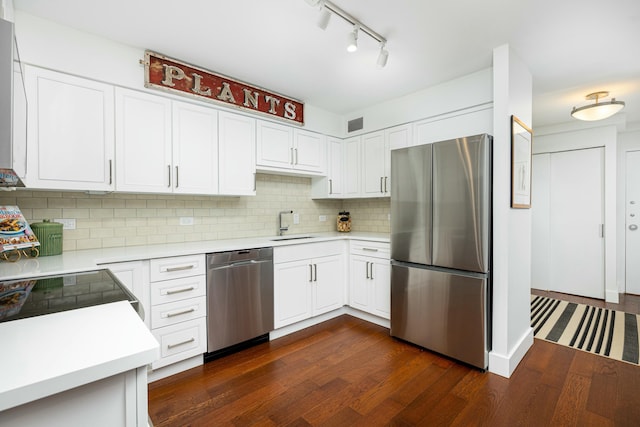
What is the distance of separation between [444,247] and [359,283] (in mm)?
1215

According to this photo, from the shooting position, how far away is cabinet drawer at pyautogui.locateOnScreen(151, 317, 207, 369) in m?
2.27

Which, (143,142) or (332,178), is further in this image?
(332,178)

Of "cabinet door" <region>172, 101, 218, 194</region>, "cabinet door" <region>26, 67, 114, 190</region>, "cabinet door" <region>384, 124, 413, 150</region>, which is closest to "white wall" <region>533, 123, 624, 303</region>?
"cabinet door" <region>384, 124, 413, 150</region>

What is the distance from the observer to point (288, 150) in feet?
11.2

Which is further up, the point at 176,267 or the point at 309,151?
the point at 309,151

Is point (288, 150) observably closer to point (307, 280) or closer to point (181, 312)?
point (307, 280)

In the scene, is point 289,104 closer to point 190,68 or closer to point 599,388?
point 190,68

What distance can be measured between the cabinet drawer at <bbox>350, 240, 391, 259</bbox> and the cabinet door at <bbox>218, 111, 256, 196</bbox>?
4.33 feet

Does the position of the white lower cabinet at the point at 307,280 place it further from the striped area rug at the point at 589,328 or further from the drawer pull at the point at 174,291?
the striped area rug at the point at 589,328

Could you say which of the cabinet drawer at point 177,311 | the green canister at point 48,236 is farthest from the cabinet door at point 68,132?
the cabinet drawer at point 177,311

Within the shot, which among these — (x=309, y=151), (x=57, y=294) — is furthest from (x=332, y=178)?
(x=57, y=294)

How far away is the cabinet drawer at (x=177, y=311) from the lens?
2.25 metres

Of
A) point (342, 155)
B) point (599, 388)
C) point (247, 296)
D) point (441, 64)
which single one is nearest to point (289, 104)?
point (342, 155)

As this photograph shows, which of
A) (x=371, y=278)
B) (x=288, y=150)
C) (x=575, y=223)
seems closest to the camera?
(x=371, y=278)
